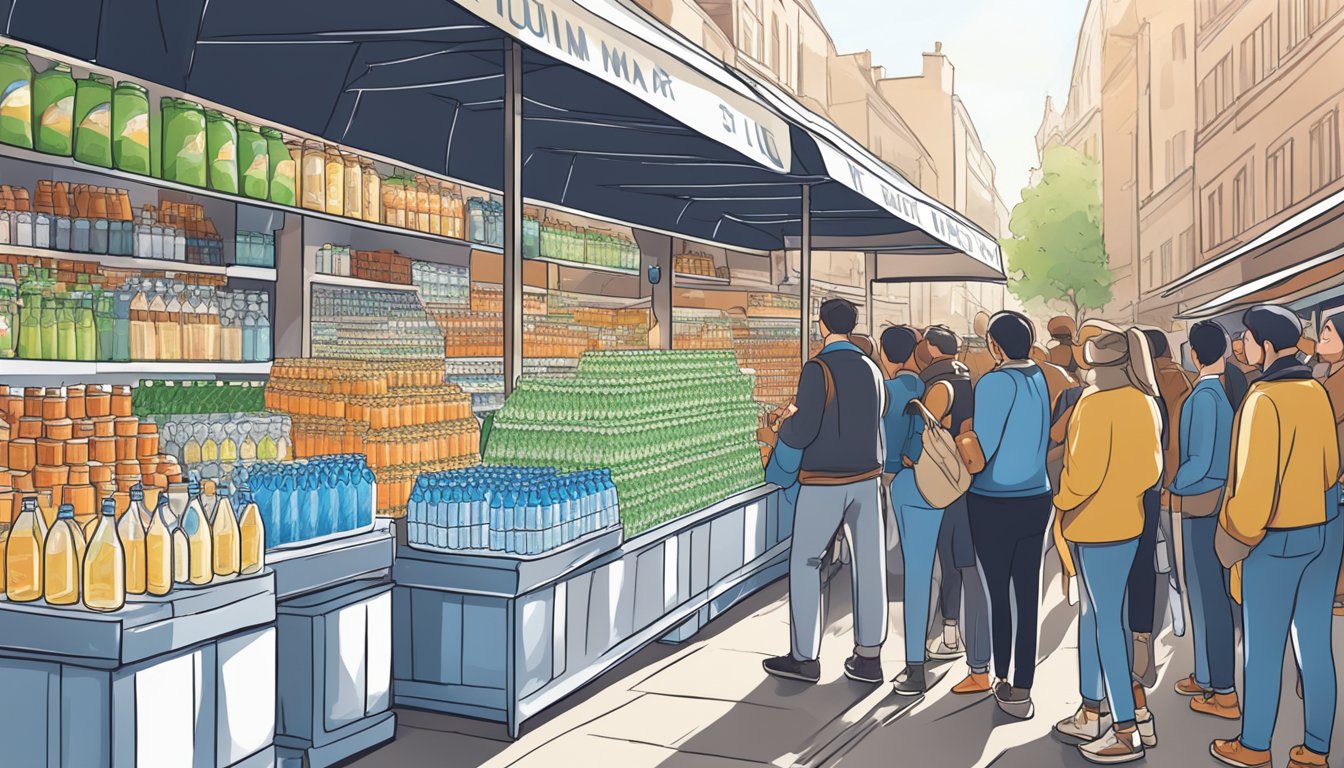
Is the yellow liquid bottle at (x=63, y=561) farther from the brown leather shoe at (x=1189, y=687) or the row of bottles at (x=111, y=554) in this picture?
the brown leather shoe at (x=1189, y=687)

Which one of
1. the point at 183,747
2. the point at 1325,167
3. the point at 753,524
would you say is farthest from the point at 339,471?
the point at 1325,167

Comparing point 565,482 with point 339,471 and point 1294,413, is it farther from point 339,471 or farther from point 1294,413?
point 1294,413

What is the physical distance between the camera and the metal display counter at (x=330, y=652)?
422 cm

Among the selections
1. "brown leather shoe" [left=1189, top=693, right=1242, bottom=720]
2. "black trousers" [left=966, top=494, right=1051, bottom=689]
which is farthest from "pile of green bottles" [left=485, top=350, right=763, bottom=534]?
"brown leather shoe" [left=1189, top=693, right=1242, bottom=720]

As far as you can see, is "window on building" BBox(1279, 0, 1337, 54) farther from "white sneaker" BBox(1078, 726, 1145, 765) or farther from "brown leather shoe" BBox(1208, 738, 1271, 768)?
"white sneaker" BBox(1078, 726, 1145, 765)

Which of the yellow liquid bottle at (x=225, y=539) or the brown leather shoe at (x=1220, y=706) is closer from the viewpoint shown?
the yellow liquid bottle at (x=225, y=539)

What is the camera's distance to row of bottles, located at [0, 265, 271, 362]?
16.7 ft

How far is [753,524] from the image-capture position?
7.68 meters

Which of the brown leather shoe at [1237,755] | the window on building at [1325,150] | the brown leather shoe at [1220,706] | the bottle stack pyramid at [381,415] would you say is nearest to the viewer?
the brown leather shoe at [1237,755]

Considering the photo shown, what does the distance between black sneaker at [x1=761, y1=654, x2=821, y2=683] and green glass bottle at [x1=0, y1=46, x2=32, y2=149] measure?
467 cm

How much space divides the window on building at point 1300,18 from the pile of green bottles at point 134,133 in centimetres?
2379

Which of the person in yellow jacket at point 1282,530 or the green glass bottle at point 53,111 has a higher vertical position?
the green glass bottle at point 53,111

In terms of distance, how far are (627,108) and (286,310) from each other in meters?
2.59

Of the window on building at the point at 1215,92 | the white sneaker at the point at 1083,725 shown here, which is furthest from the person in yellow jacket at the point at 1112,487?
the window on building at the point at 1215,92
